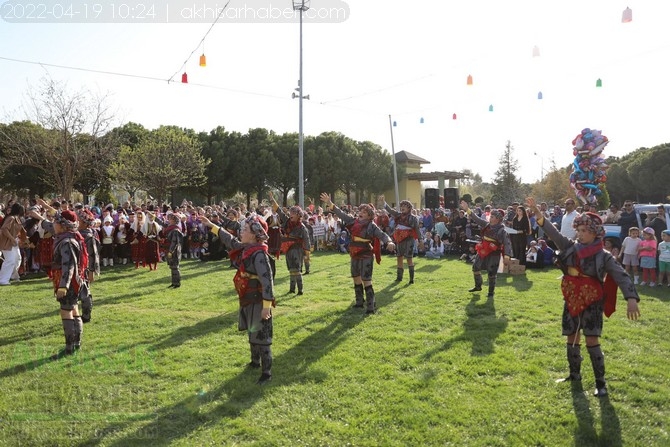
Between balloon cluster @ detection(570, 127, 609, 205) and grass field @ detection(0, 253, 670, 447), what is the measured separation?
7427mm

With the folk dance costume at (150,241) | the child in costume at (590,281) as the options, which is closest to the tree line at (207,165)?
the folk dance costume at (150,241)

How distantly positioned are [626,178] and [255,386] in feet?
199

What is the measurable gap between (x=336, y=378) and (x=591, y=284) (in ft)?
10.7

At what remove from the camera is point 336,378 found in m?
6.12

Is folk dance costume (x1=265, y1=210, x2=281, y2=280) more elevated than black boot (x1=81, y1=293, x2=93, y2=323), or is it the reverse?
folk dance costume (x1=265, y1=210, x2=281, y2=280)

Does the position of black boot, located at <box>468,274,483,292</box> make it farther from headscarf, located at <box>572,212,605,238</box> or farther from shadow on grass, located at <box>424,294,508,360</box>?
headscarf, located at <box>572,212,605,238</box>

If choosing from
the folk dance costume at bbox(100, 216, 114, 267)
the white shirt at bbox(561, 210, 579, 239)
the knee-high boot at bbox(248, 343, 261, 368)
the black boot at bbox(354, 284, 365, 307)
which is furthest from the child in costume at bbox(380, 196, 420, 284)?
the folk dance costume at bbox(100, 216, 114, 267)

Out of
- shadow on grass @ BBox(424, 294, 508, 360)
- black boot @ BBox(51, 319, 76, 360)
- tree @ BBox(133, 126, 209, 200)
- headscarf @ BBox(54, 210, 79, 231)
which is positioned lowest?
shadow on grass @ BBox(424, 294, 508, 360)

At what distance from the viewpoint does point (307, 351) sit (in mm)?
7199

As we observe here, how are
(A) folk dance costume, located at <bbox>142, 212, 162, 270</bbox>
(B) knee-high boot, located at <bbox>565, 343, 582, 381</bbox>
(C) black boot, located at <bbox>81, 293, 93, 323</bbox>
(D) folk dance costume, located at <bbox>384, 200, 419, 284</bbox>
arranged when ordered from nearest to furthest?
(B) knee-high boot, located at <bbox>565, 343, 582, 381</bbox> < (C) black boot, located at <bbox>81, 293, 93, 323</bbox> < (D) folk dance costume, located at <bbox>384, 200, 419, 284</bbox> < (A) folk dance costume, located at <bbox>142, 212, 162, 270</bbox>

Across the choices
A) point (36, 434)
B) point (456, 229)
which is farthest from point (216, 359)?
point (456, 229)

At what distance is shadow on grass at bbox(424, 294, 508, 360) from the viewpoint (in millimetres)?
7171

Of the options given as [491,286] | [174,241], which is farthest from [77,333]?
[491,286]

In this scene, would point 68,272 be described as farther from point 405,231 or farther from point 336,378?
point 405,231
